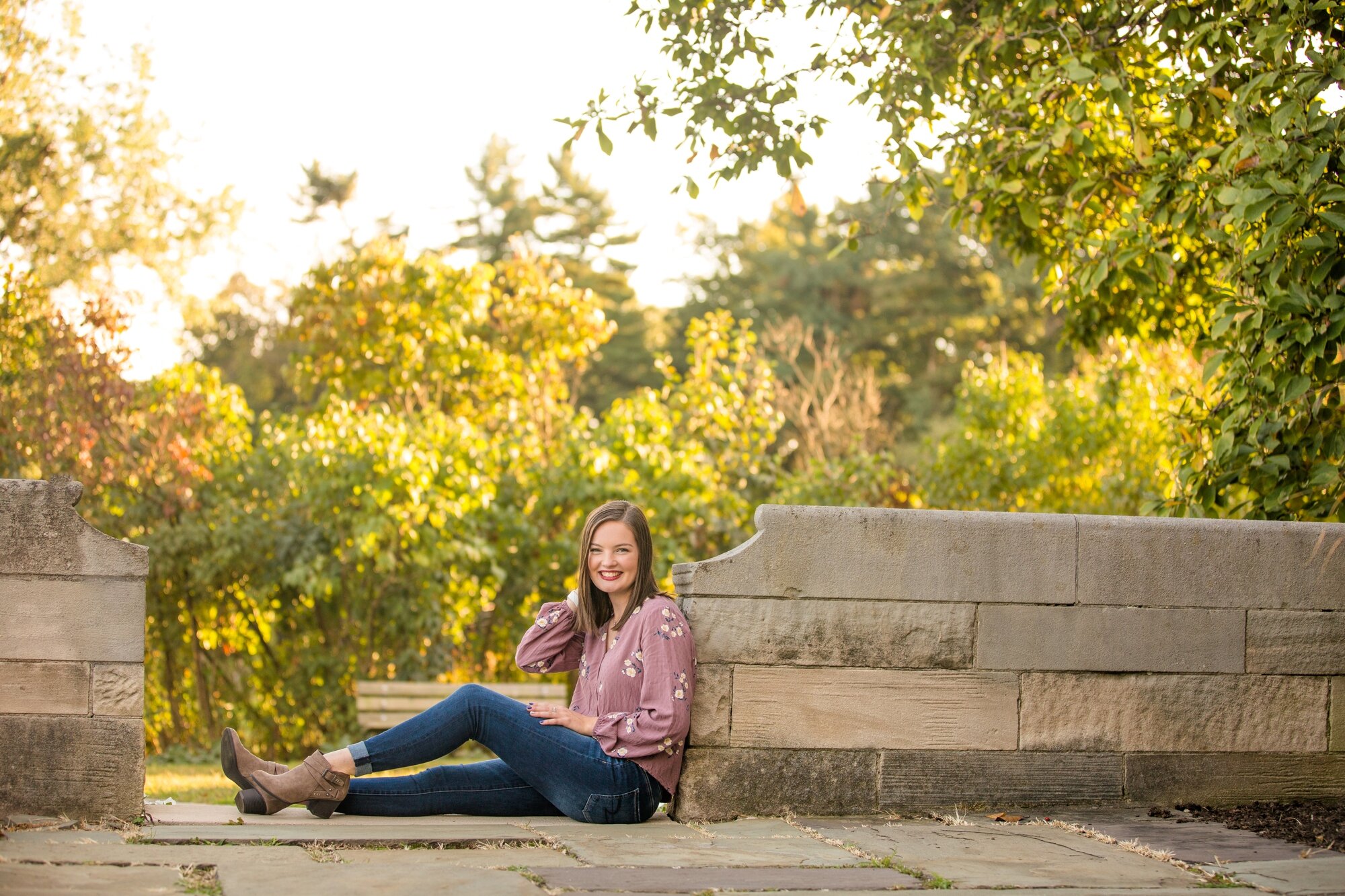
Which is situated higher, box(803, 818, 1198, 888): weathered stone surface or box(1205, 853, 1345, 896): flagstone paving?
box(1205, 853, 1345, 896): flagstone paving

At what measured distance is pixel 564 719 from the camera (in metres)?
4.12

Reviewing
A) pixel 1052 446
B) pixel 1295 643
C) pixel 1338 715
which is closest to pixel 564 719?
pixel 1295 643

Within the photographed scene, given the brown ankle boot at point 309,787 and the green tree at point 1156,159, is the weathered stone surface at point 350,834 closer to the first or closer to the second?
the brown ankle boot at point 309,787

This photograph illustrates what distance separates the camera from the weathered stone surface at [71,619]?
394 centimetres

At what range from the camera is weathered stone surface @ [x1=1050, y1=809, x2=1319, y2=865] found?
12.0ft

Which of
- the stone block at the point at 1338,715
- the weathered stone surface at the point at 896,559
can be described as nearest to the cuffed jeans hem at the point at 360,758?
the weathered stone surface at the point at 896,559

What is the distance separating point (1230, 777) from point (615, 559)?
7.48 feet

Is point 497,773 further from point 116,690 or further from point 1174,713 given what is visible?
point 1174,713

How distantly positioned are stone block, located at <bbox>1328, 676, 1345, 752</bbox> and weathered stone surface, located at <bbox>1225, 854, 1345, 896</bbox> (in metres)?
1.10

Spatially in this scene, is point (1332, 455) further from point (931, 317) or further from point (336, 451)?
point (931, 317)

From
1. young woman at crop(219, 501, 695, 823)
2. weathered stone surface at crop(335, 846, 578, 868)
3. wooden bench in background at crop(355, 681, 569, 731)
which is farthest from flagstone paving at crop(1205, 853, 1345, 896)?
wooden bench in background at crop(355, 681, 569, 731)

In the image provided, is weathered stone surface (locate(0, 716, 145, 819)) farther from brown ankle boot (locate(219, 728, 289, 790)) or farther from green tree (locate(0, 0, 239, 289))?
green tree (locate(0, 0, 239, 289))

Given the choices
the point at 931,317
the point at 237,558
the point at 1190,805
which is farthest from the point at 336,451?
the point at 931,317

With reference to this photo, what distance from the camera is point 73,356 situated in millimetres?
9602
